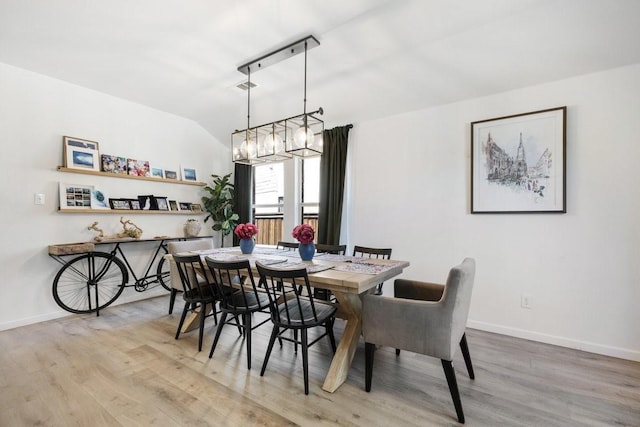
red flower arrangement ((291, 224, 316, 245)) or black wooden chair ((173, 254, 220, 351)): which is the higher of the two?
red flower arrangement ((291, 224, 316, 245))

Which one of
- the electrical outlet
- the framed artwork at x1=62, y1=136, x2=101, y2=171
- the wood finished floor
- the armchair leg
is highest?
the framed artwork at x1=62, y1=136, x2=101, y2=171

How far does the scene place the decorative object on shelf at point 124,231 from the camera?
374cm

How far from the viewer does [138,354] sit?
2.58 meters

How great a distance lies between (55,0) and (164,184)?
8.51 feet

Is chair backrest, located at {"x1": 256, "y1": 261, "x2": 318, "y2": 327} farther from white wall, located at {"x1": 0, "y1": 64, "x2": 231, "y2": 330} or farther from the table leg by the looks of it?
white wall, located at {"x1": 0, "y1": 64, "x2": 231, "y2": 330}

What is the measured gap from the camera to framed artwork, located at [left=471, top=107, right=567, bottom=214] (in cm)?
281

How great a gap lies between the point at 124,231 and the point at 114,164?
35.4 inches

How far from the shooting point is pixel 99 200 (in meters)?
3.82

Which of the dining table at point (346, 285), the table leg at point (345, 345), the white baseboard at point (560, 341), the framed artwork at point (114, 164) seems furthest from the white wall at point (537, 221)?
the framed artwork at point (114, 164)

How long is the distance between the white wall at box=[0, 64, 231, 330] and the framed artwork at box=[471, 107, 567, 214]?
14.4ft

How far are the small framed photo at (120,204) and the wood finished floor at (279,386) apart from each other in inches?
64.9

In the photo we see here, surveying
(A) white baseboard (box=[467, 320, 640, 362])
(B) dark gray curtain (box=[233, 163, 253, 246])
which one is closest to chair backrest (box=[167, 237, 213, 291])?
(B) dark gray curtain (box=[233, 163, 253, 246])

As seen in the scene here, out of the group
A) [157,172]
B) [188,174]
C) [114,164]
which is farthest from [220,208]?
[114,164]

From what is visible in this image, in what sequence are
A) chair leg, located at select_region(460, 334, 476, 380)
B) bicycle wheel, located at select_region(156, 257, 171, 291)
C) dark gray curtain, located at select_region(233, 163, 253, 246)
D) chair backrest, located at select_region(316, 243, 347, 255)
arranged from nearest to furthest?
chair leg, located at select_region(460, 334, 476, 380)
chair backrest, located at select_region(316, 243, 347, 255)
bicycle wheel, located at select_region(156, 257, 171, 291)
dark gray curtain, located at select_region(233, 163, 253, 246)
